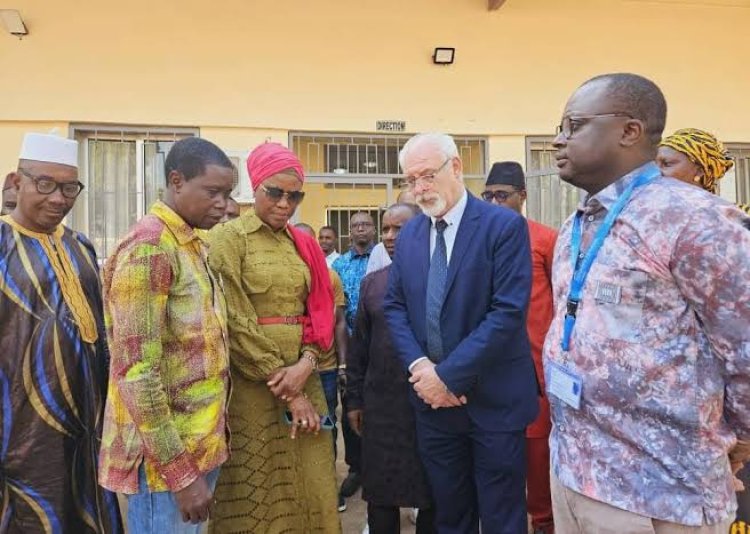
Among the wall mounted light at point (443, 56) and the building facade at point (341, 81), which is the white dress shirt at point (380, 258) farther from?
the wall mounted light at point (443, 56)

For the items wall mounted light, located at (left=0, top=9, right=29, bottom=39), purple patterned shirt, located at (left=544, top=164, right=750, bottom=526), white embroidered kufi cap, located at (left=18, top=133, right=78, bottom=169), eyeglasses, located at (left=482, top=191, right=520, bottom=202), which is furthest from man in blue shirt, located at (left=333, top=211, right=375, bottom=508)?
wall mounted light, located at (left=0, top=9, right=29, bottom=39)

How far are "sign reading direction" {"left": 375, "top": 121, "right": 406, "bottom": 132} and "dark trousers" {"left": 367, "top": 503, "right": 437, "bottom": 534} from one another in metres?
5.43

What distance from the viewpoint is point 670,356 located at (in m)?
1.44

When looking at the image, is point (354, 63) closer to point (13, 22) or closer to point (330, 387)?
point (13, 22)

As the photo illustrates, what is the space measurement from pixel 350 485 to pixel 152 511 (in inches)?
94.4

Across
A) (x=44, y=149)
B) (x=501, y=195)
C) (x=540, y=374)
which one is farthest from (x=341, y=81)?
(x=44, y=149)

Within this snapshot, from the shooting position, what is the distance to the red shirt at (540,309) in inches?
121

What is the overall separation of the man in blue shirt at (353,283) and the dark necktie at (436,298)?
1.34m

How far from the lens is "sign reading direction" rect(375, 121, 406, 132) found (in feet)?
24.0

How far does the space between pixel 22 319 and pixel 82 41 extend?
574 cm

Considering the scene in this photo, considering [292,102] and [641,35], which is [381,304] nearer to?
[292,102]

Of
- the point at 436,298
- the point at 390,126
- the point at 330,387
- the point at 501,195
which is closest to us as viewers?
the point at 436,298

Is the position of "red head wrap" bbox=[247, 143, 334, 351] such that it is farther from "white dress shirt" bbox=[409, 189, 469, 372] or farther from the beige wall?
the beige wall

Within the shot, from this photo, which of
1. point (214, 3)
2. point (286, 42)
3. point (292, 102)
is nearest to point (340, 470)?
point (292, 102)
